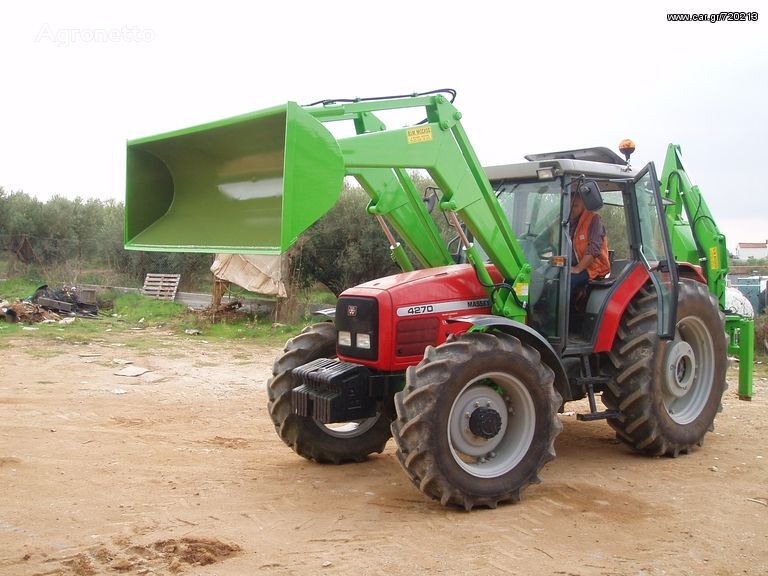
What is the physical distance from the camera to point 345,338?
600cm

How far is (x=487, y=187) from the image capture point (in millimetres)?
5848

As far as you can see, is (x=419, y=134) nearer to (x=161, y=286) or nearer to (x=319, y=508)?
(x=319, y=508)

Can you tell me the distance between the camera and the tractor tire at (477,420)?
5.05m

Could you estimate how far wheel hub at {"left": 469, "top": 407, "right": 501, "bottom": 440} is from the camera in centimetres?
538

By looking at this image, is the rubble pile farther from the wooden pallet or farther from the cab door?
the cab door

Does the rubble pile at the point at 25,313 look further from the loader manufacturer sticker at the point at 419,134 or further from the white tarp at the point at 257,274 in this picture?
the loader manufacturer sticker at the point at 419,134

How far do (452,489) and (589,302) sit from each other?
7.78ft

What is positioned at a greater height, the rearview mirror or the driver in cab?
the rearview mirror

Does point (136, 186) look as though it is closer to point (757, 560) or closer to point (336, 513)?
point (336, 513)

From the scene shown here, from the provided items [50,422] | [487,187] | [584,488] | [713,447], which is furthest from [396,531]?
[50,422]

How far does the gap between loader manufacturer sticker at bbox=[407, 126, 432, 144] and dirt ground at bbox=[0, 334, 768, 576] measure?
8.40ft

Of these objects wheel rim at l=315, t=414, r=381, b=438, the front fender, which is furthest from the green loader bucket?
wheel rim at l=315, t=414, r=381, b=438

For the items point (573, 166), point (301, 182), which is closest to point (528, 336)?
point (573, 166)

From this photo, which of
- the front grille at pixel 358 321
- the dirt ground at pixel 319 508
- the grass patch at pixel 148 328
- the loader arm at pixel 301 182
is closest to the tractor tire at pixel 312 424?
the dirt ground at pixel 319 508
